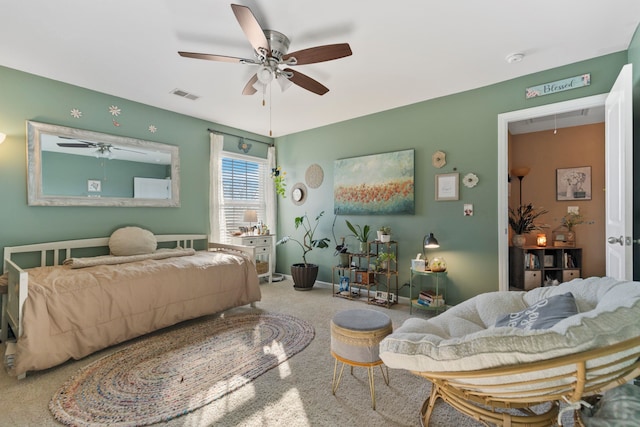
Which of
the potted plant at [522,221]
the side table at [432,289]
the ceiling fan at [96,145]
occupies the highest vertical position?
Result: the ceiling fan at [96,145]

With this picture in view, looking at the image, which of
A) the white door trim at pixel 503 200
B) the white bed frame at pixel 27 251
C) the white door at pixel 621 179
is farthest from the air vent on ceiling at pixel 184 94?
the white door at pixel 621 179

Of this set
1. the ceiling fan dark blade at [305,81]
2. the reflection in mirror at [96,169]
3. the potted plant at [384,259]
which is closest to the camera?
the ceiling fan dark blade at [305,81]

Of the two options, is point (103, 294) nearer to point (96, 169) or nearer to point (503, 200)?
point (96, 169)

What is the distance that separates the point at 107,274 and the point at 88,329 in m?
0.45

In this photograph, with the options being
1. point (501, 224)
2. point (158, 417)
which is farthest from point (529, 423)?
point (501, 224)

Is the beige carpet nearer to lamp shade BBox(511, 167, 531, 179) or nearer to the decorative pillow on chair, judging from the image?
the decorative pillow on chair

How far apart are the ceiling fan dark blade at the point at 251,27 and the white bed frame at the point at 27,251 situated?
2.25 meters

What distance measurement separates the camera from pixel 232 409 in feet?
5.62

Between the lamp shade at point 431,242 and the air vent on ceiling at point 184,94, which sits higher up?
the air vent on ceiling at point 184,94

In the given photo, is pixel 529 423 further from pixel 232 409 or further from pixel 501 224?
pixel 501 224

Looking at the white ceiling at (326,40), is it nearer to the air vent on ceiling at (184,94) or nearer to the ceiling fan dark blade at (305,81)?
the air vent on ceiling at (184,94)

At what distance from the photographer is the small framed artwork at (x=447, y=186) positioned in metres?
3.37

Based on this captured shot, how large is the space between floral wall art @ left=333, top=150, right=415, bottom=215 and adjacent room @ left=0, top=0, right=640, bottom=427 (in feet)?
0.10

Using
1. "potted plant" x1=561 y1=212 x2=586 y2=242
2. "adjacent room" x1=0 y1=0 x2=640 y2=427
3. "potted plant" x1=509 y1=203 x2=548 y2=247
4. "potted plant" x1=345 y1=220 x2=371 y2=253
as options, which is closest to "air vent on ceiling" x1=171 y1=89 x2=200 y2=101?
"adjacent room" x1=0 y1=0 x2=640 y2=427
